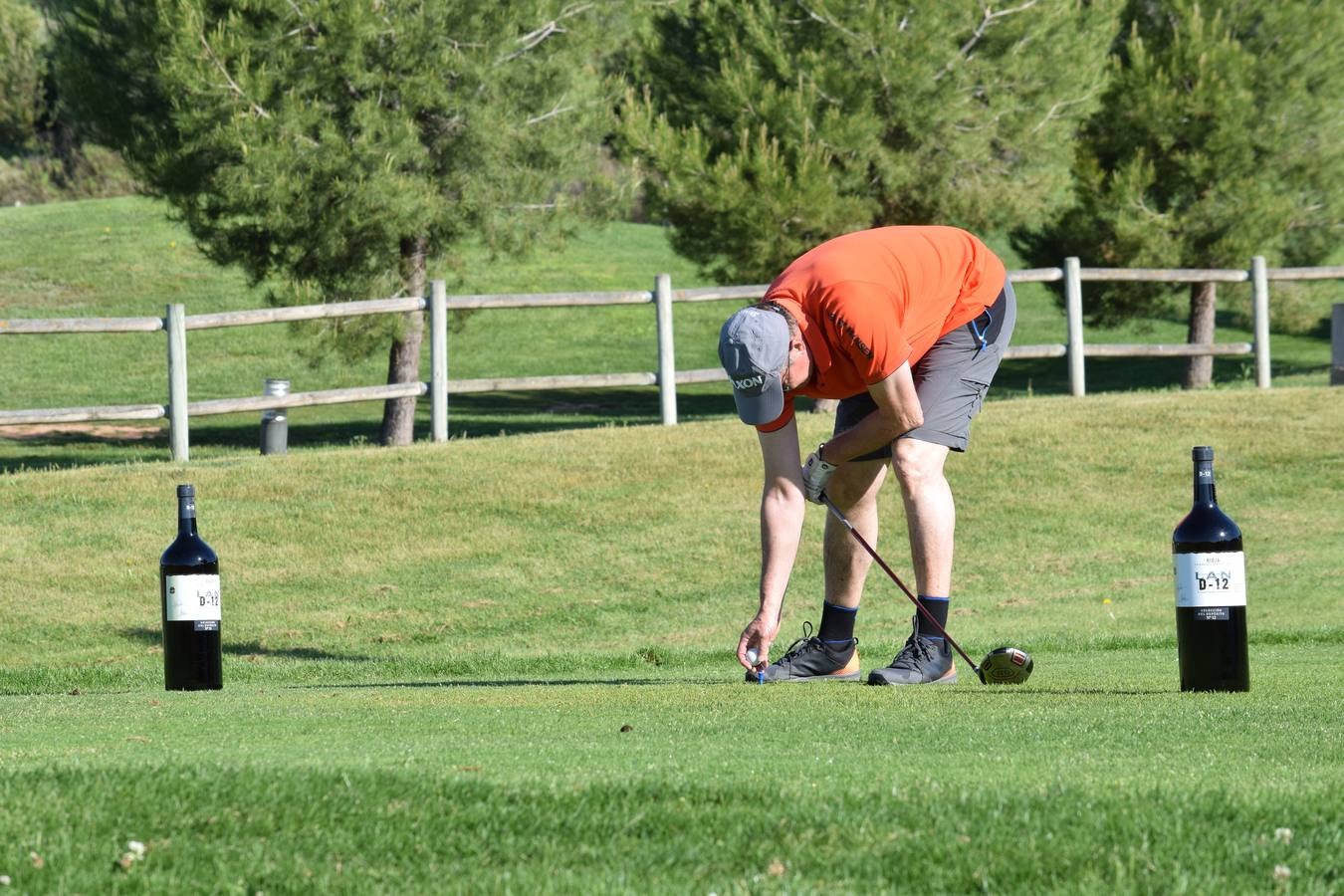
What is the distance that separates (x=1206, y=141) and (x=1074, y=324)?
6.83 meters

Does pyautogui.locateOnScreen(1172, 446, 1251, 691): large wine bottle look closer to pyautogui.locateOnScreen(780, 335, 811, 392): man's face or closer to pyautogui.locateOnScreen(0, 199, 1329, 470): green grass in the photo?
pyautogui.locateOnScreen(780, 335, 811, 392): man's face

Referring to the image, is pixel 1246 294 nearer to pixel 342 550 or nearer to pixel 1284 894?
pixel 342 550

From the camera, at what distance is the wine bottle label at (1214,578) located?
221 inches

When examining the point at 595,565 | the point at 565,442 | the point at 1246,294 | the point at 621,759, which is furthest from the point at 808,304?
the point at 1246,294

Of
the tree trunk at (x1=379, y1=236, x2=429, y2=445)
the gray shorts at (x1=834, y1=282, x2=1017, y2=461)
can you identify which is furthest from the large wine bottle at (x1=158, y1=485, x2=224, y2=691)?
the tree trunk at (x1=379, y1=236, x2=429, y2=445)

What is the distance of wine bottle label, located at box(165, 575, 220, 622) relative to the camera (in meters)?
6.98

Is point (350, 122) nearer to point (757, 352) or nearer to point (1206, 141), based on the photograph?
point (1206, 141)

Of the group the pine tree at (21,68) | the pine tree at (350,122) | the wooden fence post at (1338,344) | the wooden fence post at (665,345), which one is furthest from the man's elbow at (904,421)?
the pine tree at (21,68)

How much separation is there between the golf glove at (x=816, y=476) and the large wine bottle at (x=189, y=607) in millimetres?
Answer: 2424

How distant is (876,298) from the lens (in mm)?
6027

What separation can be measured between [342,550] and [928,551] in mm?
6988

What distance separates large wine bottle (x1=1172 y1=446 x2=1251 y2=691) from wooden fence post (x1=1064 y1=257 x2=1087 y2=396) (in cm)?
1335

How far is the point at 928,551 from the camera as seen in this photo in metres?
6.55

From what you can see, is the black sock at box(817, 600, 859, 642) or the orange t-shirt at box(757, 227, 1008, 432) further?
the black sock at box(817, 600, 859, 642)
